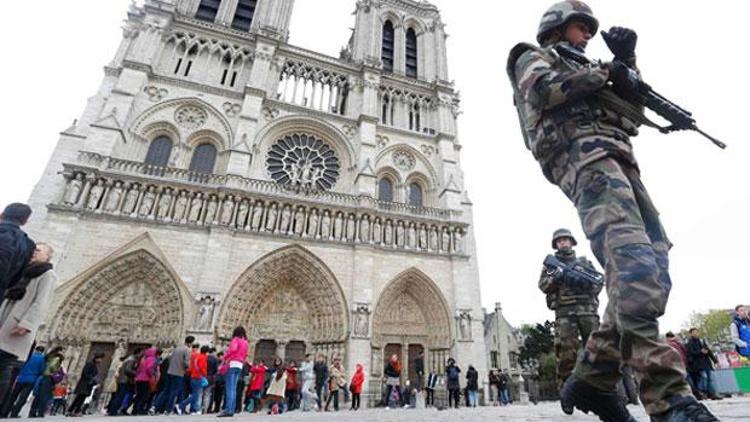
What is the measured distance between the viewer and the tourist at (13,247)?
2.67 metres

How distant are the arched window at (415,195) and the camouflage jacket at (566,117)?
1570 centimetres

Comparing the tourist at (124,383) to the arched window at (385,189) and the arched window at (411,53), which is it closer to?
the arched window at (385,189)

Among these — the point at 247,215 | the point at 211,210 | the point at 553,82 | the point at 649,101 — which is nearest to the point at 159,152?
the point at 211,210

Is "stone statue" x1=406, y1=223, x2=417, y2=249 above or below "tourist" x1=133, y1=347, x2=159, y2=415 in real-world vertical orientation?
above

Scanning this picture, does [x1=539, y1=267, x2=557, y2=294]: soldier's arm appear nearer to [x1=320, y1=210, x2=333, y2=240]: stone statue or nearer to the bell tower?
[x1=320, y1=210, x2=333, y2=240]: stone statue

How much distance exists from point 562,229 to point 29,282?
5.52 m

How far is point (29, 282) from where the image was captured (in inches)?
126

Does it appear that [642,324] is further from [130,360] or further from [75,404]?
[75,404]


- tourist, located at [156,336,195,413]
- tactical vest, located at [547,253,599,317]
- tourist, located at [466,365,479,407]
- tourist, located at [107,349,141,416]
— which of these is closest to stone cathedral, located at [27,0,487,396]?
tourist, located at [466,365,479,407]

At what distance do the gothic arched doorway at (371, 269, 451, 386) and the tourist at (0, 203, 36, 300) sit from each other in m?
11.8

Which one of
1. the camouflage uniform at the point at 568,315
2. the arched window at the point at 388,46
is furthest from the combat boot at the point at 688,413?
the arched window at the point at 388,46

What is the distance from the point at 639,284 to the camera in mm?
1442

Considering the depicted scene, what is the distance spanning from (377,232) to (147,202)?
852 cm

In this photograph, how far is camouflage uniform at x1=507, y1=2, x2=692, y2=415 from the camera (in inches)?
54.3
